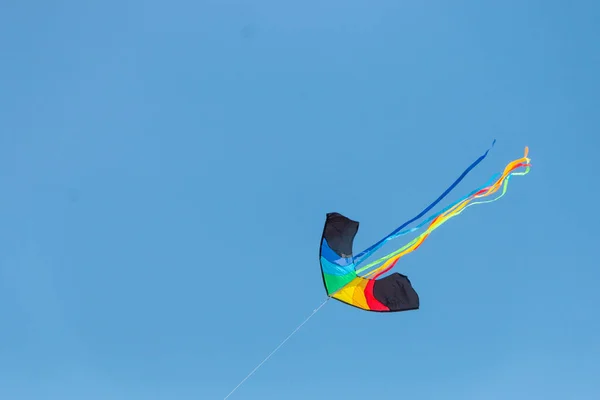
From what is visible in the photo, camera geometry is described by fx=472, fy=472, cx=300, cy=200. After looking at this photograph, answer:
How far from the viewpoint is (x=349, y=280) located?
30.5ft

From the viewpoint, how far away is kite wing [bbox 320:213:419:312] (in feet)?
29.8

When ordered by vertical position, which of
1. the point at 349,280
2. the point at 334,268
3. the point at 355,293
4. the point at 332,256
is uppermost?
the point at 332,256

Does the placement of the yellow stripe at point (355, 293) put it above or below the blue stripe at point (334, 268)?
below

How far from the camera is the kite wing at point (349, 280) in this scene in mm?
9094

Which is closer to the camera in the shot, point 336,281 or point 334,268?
point 336,281

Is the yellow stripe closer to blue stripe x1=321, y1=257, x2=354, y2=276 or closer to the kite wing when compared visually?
the kite wing

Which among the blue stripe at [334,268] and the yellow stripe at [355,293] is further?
the blue stripe at [334,268]

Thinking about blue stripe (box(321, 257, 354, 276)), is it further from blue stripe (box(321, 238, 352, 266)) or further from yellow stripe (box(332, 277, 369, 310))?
yellow stripe (box(332, 277, 369, 310))

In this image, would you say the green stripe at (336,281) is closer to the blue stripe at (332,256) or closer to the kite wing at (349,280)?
the kite wing at (349,280)

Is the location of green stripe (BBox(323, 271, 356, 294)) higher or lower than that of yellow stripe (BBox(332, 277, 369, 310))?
higher

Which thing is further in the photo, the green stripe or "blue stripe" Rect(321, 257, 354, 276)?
"blue stripe" Rect(321, 257, 354, 276)

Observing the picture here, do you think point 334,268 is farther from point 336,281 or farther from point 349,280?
point 349,280

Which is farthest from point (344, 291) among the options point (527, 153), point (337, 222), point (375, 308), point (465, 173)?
point (527, 153)

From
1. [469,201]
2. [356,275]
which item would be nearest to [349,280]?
[356,275]
